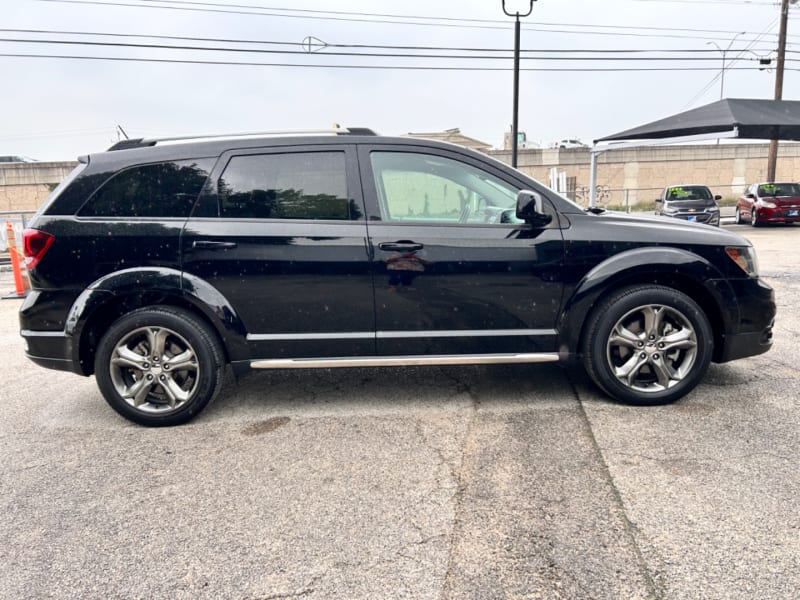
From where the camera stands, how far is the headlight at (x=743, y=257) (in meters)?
3.74

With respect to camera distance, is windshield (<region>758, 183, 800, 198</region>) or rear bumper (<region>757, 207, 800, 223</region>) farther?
windshield (<region>758, 183, 800, 198</region>)

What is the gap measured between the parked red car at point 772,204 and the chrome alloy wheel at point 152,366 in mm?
19765

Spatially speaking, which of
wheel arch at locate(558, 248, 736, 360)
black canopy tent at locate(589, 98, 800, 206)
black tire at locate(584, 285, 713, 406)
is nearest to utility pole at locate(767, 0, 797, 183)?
black canopy tent at locate(589, 98, 800, 206)

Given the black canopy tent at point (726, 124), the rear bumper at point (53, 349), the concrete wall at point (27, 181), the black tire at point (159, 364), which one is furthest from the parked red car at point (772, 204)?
the concrete wall at point (27, 181)

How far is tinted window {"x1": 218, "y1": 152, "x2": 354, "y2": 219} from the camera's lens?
11.8 feet

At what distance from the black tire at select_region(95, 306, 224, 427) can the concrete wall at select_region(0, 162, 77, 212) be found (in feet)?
88.3

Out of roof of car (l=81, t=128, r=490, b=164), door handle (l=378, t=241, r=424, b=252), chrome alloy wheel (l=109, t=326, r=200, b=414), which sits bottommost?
chrome alloy wheel (l=109, t=326, r=200, b=414)

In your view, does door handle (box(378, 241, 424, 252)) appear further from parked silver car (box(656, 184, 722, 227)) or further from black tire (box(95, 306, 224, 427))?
Result: parked silver car (box(656, 184, 722, 227))

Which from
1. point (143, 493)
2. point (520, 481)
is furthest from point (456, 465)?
point (143, 493)

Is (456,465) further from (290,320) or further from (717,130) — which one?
(717,130)

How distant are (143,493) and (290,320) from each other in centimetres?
127

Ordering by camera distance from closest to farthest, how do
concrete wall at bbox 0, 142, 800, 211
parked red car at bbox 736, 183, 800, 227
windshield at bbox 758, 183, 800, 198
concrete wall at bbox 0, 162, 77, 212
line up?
parked red car at bbox 736, 183, 800, 227
windshield at bbox 758, 183, 800, 198
concrete wall at bbox 0, 162, 77, 212
concrete wall at bbox 0, 142, 800, 211

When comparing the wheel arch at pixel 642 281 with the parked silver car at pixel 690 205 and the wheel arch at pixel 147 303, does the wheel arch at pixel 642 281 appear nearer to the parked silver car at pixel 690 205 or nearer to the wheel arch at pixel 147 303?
the wheel arch at pixel 147 303

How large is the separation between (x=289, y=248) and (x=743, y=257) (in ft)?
9.72
